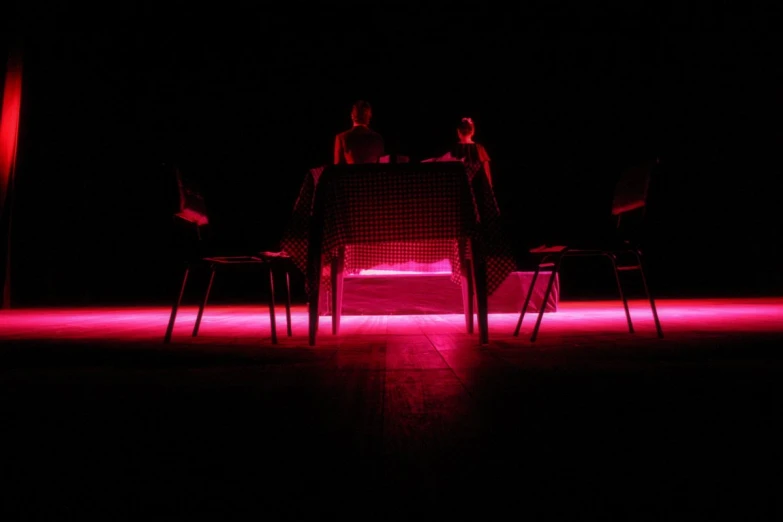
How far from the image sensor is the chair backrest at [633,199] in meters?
2.21

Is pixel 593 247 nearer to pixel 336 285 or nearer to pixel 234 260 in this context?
pixel 336 285

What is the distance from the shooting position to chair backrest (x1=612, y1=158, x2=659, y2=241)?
221cm

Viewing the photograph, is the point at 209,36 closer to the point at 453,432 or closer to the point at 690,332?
the point at 690,332

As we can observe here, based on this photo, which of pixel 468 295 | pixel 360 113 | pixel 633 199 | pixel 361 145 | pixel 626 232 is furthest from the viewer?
pixel 360 113

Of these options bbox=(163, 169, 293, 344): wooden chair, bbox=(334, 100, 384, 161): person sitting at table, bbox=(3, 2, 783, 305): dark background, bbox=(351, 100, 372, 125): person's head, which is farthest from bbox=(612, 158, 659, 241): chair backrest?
bbox=(3, 2, 783, 305): dark background

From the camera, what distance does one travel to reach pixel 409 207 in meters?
2.34

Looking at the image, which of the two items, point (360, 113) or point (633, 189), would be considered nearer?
point (633, 189)

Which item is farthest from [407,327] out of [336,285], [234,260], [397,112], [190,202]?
[397,112]

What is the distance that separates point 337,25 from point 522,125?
2.08 m

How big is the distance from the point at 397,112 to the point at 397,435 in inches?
224

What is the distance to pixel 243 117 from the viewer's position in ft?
21.0

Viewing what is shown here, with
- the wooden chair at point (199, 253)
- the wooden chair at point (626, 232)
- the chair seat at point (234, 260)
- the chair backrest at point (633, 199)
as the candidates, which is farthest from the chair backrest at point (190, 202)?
the chair backrest at point (633, 199)

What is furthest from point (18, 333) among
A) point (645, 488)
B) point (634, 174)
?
point (645, 488)

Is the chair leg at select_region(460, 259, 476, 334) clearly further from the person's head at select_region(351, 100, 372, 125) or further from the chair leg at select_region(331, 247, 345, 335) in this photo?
the person's head at select_region(351, 100, 372, 125)
